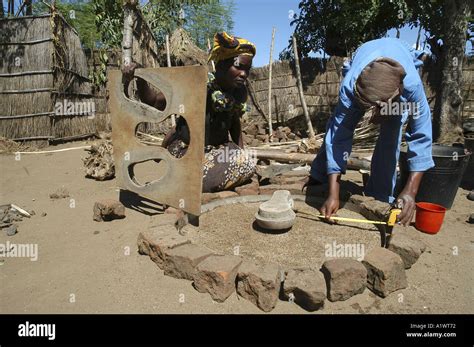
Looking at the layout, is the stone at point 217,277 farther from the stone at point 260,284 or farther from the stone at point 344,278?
the stone at point 344,278

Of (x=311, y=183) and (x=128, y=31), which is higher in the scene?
(x=128, y=31)

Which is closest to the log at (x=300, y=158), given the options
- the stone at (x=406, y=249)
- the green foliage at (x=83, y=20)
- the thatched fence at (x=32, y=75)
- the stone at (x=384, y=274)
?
the stone at (x=406, y=249)

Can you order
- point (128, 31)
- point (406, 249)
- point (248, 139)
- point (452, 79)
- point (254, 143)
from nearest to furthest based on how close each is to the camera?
point (406, 249) < point (452, 79) < point (128, 31) < point (254, 143) < point (248, 139)

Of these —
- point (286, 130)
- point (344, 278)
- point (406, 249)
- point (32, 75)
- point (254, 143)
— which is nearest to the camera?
point (344, 278)

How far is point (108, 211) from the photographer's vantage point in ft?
10.3

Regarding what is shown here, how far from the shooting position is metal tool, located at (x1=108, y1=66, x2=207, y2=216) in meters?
2.70

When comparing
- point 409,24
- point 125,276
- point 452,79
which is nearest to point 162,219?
point 125,276

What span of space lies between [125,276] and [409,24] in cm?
863

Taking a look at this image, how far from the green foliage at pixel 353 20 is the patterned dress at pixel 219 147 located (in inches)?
217

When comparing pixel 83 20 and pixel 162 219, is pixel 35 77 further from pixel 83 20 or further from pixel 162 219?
pixel 83 20

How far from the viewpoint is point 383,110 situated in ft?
7.73

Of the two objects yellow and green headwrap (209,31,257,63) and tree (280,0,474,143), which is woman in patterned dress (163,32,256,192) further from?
tree (280,0,474,143)

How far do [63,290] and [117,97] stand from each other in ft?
5.80
